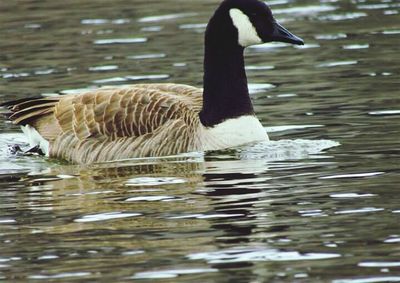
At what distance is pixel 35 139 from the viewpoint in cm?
1538

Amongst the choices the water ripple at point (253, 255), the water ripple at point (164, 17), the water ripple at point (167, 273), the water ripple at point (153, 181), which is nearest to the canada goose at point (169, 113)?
the water ripple at point (153, 181)

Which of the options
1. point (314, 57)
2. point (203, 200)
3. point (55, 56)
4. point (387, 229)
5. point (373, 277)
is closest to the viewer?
point (373, 277)

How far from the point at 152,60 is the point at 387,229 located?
11581 millimetres

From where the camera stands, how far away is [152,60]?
21203 millimetres

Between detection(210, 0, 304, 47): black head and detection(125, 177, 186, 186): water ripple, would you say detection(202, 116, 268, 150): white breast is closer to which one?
detection(210, 0, 304, 47): black head

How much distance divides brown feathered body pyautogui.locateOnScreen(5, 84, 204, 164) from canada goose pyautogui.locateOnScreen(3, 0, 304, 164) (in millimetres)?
11

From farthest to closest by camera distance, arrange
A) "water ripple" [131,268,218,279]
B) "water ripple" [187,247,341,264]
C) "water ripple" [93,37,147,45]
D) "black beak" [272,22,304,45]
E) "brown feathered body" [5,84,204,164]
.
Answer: "water ripple" [93,37,147,45], "black beak" [272,22,304,45], "brown feathered body" [5,84,204,164], "water ripple" [187,247,341,264], "water ripple" [131,268,218,279]

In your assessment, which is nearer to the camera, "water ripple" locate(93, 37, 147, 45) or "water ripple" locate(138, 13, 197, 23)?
"water ripple" locate(93, 37, 147, 45)

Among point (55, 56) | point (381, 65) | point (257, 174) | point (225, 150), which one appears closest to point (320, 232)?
point (257, 174)

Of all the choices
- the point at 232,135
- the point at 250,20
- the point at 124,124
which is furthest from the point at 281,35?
the point at 124,124

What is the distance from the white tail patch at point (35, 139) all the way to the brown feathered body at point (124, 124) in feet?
0.34

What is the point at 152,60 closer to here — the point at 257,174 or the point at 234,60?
the point at 234,60

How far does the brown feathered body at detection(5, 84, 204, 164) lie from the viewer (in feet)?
47.1

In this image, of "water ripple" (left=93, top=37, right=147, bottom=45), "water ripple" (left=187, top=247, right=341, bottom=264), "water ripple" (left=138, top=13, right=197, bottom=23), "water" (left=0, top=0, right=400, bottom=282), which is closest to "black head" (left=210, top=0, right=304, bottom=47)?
"water" (left=0, top=0, right=400, bottom=282)
